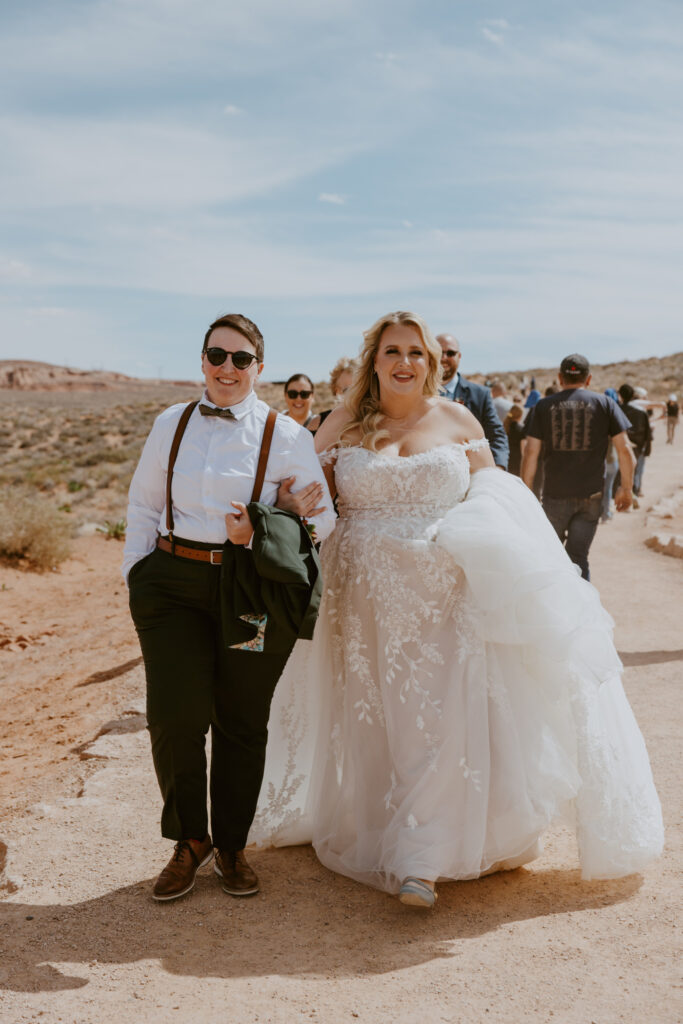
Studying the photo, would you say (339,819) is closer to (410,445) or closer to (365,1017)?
(365,1017)

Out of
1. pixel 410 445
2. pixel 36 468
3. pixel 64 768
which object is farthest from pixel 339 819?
pixel 36 468

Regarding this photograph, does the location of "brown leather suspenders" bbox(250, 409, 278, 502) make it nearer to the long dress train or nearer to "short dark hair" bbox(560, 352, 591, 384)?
the long dress train

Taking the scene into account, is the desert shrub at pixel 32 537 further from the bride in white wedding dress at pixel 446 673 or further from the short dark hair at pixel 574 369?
the bride in white wedding dress at pixel 446 673

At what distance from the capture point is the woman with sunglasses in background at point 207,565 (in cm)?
366

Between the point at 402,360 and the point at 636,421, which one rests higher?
the point at 402,360

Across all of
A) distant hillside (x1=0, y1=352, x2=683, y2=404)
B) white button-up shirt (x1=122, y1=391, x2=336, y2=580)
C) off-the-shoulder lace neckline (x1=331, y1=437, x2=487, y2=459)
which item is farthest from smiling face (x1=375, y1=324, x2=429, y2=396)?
distant hillside (x1=0, y1=352, x2=683, y2=404)

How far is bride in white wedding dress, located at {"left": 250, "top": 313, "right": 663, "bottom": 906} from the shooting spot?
378 centimetres

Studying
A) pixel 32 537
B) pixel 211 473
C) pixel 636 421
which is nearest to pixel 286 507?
pixel 211 473

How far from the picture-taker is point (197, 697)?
3.73m

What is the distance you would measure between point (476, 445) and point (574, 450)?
10.5 ft

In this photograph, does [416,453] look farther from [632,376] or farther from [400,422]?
[632,376]

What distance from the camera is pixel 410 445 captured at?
413 cm

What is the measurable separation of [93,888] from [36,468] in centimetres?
2497

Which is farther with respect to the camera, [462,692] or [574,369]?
[574,369]
